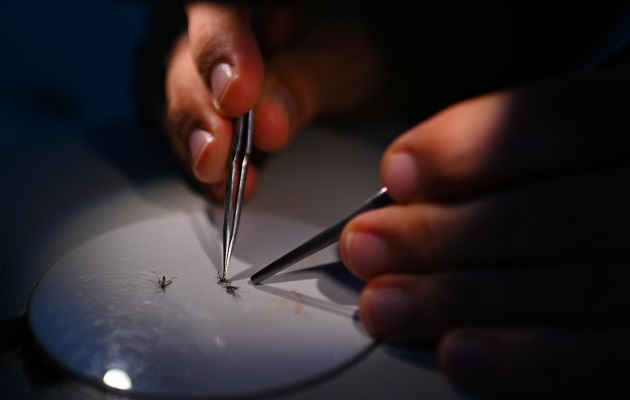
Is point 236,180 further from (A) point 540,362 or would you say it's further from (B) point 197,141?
(A) point 540,362

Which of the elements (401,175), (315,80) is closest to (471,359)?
(401,175)

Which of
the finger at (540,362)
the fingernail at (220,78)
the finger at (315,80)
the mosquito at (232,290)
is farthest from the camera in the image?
the finger at (315,80)

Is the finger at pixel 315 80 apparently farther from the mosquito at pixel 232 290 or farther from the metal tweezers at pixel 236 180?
the mosquito at pixel 232 290

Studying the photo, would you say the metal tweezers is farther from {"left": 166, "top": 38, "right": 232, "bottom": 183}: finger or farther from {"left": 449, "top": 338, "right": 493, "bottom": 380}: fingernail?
{"left": 449, "top": 338, "right": 493, "bottom": 380}: fingernail

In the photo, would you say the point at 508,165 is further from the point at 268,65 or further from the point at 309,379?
the point at 268,65

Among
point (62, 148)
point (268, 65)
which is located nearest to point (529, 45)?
point (268, 65)

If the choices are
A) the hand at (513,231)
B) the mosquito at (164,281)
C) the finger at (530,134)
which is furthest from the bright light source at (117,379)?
the finger at (530,134)

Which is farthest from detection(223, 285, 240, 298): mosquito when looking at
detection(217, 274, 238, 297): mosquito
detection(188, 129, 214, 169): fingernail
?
detection(188, 129, 214, 169): fingernail
